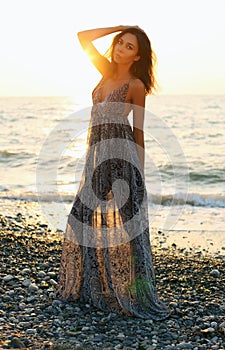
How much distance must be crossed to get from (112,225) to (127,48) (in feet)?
5.80

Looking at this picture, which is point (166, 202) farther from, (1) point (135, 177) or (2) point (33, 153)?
(2) point (33, 153)

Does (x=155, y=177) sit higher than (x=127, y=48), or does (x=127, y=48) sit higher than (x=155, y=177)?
(x=127, y=48)

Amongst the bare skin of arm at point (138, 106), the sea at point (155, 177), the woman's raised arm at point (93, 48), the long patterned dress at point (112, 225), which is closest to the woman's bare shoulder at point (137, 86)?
the bare skin of arm at point (138, 106)

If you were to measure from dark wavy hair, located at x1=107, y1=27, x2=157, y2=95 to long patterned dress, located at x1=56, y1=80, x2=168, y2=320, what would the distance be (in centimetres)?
30

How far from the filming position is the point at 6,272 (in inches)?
265

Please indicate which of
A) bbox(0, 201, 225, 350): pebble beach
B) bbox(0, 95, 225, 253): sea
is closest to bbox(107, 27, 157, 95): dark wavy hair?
bbox(0, 95, 225, 253): sea

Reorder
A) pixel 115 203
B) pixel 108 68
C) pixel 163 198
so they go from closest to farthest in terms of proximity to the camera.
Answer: pixel 108 68
pixel 115 203
pixel 163 198

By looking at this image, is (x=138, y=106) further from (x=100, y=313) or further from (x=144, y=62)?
(x=100, y=313)

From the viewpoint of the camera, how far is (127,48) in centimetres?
503

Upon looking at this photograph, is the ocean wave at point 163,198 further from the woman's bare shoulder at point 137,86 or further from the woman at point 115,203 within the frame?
the woman's bare shoulder at point 137,86

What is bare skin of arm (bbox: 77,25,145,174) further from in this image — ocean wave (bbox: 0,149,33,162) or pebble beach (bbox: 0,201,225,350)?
ocean wave (bbox: 0,149,33,162)

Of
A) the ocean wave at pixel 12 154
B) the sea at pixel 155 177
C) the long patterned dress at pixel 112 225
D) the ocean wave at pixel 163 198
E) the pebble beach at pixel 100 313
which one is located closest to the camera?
the pebble beach at pixel 100 313

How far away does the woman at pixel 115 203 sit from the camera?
16.9ft

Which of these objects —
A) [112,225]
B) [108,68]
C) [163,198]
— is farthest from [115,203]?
[163,198]
